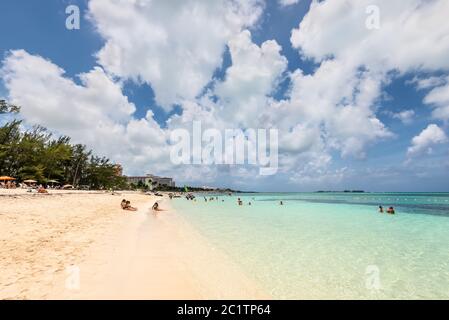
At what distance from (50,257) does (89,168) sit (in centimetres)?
9235

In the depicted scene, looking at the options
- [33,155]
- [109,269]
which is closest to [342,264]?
[109,269]

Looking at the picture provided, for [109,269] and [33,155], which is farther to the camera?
[33,155]

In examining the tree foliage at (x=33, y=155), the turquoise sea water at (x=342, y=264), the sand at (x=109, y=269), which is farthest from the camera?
the tree foliage at (x=33, y=155)

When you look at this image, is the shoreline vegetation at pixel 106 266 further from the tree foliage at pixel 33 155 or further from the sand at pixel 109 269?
the tree foliage at pixel 33 155

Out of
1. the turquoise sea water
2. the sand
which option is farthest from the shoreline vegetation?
the turquoise sea water

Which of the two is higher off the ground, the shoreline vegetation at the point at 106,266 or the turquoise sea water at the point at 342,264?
the shoreline vegetation at the point at 106,266

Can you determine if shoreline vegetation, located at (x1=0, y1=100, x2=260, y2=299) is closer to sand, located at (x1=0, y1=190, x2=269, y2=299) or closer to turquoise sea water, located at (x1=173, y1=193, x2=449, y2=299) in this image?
sand, located at (x1=0, y1=190, x2=269, y2=299)

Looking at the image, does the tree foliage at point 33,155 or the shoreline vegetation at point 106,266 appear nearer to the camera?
the shoreline vegetation at point 106,266

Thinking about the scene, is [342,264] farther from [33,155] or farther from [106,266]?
[33,155]

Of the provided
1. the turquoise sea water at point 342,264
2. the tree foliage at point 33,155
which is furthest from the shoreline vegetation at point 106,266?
the tree foliage at point 33,155
